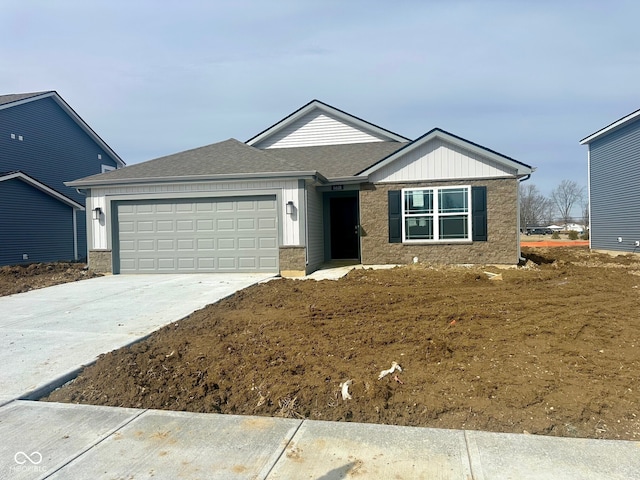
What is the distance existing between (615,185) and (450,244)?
37.8ft

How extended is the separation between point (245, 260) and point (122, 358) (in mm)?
7849

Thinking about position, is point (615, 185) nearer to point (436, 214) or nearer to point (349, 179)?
point (436, 214)

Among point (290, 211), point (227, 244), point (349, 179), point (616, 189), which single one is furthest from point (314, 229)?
point (616, 189)

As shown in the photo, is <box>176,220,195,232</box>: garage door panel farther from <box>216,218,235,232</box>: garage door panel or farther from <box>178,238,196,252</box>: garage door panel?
<box>216,218,235,232</box>: garage door panel

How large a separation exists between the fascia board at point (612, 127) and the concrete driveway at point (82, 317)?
15670 millimetres

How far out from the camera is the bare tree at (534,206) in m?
53.9

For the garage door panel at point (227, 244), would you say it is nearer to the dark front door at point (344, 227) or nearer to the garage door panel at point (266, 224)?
the garage door panel at point (266, 224)

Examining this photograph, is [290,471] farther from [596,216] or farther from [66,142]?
[66,142]

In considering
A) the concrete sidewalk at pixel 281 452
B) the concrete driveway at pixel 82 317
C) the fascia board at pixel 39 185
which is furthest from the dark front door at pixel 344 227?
the fascia board at pixel 39 185

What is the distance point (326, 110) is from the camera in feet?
61.1

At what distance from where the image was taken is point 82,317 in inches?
300

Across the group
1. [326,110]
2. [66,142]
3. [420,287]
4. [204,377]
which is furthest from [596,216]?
[66,142]

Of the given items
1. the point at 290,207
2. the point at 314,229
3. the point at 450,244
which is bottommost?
the point at 450,244

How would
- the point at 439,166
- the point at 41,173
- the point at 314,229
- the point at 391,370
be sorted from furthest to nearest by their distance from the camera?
the point at 41,173
the point at 314,229
the point at 439,166
the point at 391,370
